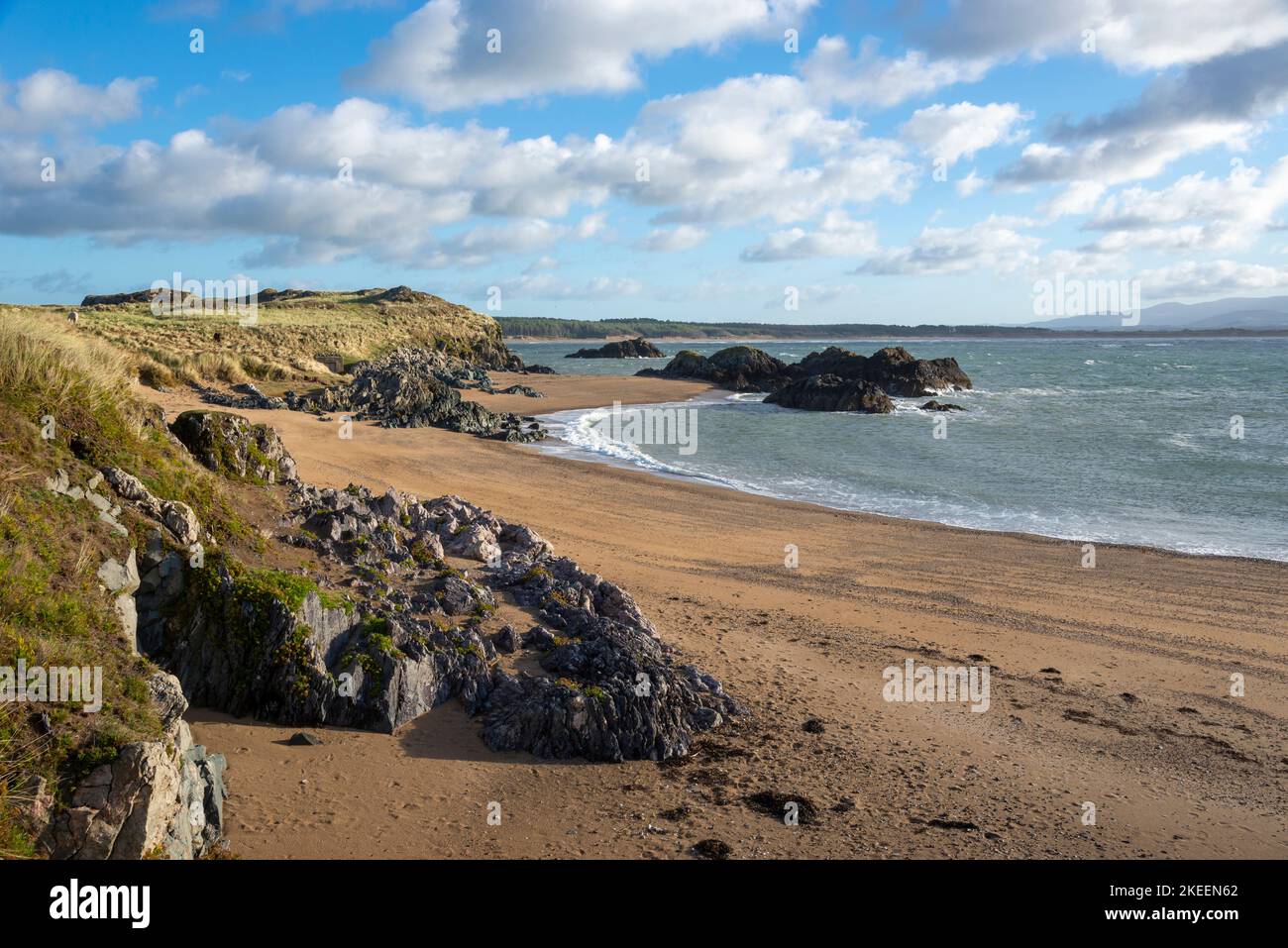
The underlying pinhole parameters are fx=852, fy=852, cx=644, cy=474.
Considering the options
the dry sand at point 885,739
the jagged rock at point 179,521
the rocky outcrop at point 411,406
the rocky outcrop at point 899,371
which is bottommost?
the dry sand at point 885,739

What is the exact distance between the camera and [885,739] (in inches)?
316

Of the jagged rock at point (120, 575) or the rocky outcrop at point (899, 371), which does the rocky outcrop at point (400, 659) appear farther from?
the rocky outcrop at point (899, 371)

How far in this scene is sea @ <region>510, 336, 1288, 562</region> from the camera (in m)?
20.6

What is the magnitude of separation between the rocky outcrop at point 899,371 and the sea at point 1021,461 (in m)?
5.96

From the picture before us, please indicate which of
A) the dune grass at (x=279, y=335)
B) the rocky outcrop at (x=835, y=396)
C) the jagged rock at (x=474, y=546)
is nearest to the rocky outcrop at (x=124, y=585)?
the jagged rock at (x=474, y=546)

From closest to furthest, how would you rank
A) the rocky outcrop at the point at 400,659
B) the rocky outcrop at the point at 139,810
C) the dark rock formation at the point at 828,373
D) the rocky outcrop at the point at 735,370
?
the rocky outcrop at the point at 139,810
the rocky outcrop at the point at 400,659
the dark rock formation at the point at 828,373
the rocky outcrop at the point at 735,370

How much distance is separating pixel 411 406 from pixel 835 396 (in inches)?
1036

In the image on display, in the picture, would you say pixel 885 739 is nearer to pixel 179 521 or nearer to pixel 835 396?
pixel 179 521

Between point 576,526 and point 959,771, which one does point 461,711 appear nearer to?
point 959,771

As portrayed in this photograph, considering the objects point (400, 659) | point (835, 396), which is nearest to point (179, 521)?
point (400, 659)

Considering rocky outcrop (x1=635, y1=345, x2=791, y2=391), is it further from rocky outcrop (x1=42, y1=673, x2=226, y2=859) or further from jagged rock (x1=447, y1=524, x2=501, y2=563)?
rocky outcrop (x1=42, y1=673, x2=226, y2=859)

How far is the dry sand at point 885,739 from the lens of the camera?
6.18 metres

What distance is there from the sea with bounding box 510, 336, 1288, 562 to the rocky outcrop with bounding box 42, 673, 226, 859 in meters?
17.8

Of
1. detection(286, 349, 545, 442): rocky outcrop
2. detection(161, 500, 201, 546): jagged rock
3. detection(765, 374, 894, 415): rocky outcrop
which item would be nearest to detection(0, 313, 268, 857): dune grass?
detection(161, 500, 201, 546): jagged rock
